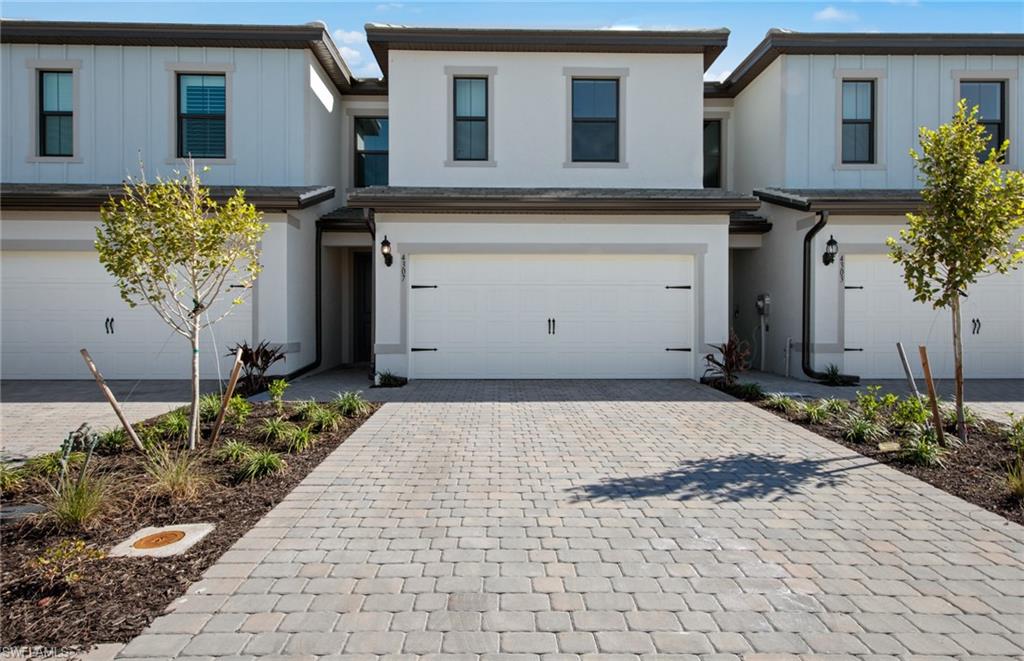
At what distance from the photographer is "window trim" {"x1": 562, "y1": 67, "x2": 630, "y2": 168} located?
12.4 metres

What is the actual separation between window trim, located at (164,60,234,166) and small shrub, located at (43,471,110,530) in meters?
9.86

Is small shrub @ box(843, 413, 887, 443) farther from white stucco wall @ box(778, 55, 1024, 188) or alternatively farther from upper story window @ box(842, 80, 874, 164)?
upper story window @ box(842, 80, 874, 164)

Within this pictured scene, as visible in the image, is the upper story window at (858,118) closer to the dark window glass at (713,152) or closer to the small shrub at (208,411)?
the dark window glass at (713,152)

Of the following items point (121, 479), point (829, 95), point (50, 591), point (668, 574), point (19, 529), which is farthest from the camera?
point (829, 95)

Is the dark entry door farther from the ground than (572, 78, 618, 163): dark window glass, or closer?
closer

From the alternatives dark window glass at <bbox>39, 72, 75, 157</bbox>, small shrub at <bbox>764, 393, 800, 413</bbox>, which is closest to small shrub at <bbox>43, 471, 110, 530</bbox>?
small shrub at <bbox>764, 393, 800, 413</bbox>

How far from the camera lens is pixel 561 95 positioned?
12.4 metres

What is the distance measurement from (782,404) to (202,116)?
1282cm

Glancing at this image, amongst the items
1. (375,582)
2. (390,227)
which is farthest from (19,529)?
(390,227)

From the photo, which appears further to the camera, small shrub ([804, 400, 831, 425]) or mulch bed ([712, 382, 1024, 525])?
small shrub ([804, 400, 831, 425])

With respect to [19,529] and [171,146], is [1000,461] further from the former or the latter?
[171,146]

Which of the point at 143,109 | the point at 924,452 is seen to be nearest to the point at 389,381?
the point at 143,109

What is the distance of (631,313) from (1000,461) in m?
6.86

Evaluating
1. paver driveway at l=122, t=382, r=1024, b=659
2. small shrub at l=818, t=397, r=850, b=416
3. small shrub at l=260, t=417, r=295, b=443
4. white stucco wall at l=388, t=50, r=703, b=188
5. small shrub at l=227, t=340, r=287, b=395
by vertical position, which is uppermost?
white stucco wall at l=388, t=50, r=703, b=188
